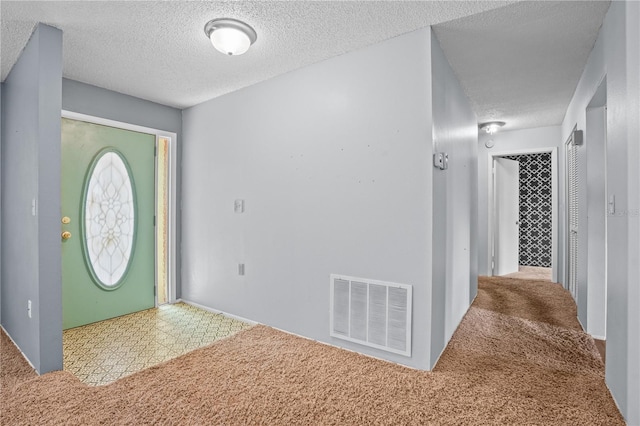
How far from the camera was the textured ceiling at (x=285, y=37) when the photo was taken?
6.70ft

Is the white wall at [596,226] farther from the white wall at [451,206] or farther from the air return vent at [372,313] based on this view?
the air return vent at [372,313]

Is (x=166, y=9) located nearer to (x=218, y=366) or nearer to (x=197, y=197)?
(x=197, y=197)

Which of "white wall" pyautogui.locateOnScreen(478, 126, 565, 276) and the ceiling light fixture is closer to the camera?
the ceiling light fixture

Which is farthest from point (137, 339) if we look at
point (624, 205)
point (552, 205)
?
point (552, 205)

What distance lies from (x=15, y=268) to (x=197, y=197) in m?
1.70

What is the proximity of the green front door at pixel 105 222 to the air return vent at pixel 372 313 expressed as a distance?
7.87 ft

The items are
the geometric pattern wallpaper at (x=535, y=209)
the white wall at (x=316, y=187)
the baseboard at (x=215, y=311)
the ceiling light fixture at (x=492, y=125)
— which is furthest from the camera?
the geometric pattern wallpaper at (x=535, y=209)

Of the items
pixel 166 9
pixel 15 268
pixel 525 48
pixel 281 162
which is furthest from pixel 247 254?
pixel 525 48

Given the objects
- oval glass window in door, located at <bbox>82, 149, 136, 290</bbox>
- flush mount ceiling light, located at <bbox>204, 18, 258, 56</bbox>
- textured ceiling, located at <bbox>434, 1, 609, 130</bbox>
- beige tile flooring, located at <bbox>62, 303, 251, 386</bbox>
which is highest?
textured ceiling, located at <bbox>434, 1, 609, 130</bbox>

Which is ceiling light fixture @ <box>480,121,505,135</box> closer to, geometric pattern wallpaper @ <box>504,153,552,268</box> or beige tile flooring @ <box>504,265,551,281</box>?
geometric pattern wallpaper @ <box>504,153,552,268</box>

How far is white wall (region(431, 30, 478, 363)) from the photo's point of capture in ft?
7.70

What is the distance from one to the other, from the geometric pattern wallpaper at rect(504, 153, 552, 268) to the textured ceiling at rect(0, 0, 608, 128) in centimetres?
322

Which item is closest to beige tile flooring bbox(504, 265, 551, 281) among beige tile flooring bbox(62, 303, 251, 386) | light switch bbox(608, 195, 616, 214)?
light switch bbox(608, 195, 616, 214)

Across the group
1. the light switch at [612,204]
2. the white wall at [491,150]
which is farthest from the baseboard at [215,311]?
the white wall at [491,150]
